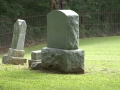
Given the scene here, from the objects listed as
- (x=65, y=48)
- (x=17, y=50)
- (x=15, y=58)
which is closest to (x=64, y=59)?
(x=65, y=48)

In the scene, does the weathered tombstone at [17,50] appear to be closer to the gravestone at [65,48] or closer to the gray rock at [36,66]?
the gray rock at [36,66]

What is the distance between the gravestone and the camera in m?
11.4

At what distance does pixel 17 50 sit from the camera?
14.1 meters

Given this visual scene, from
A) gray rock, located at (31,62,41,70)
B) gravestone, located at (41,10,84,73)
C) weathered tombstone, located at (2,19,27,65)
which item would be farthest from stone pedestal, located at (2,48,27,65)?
gravestone, located at (41,10,84,73)

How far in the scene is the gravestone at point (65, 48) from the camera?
11.4 m

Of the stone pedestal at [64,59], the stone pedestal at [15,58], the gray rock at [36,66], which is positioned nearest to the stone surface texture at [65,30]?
the stone pedestal at [64,59]

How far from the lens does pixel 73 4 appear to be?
3241 cm

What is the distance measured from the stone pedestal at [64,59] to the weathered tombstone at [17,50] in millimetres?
2078

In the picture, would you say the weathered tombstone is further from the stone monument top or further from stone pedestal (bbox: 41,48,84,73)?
stone pedestal (bbox: 41,48,84,73)

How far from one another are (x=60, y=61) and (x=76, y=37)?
82 centimetres

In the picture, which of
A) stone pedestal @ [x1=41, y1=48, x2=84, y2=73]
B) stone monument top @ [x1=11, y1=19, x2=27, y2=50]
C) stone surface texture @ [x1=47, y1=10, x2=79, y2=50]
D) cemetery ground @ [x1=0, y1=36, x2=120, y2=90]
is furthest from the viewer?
stone monument top @ [x1=11, y1=19, x2=27, y2=50]

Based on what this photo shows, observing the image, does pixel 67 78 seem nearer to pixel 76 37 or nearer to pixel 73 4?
pixel 76 37

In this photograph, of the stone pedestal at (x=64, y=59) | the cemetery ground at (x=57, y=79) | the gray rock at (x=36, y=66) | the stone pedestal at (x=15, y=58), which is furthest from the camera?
the stone pedestal at (x=15, y=58)

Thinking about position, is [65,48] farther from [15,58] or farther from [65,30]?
[15,58]
